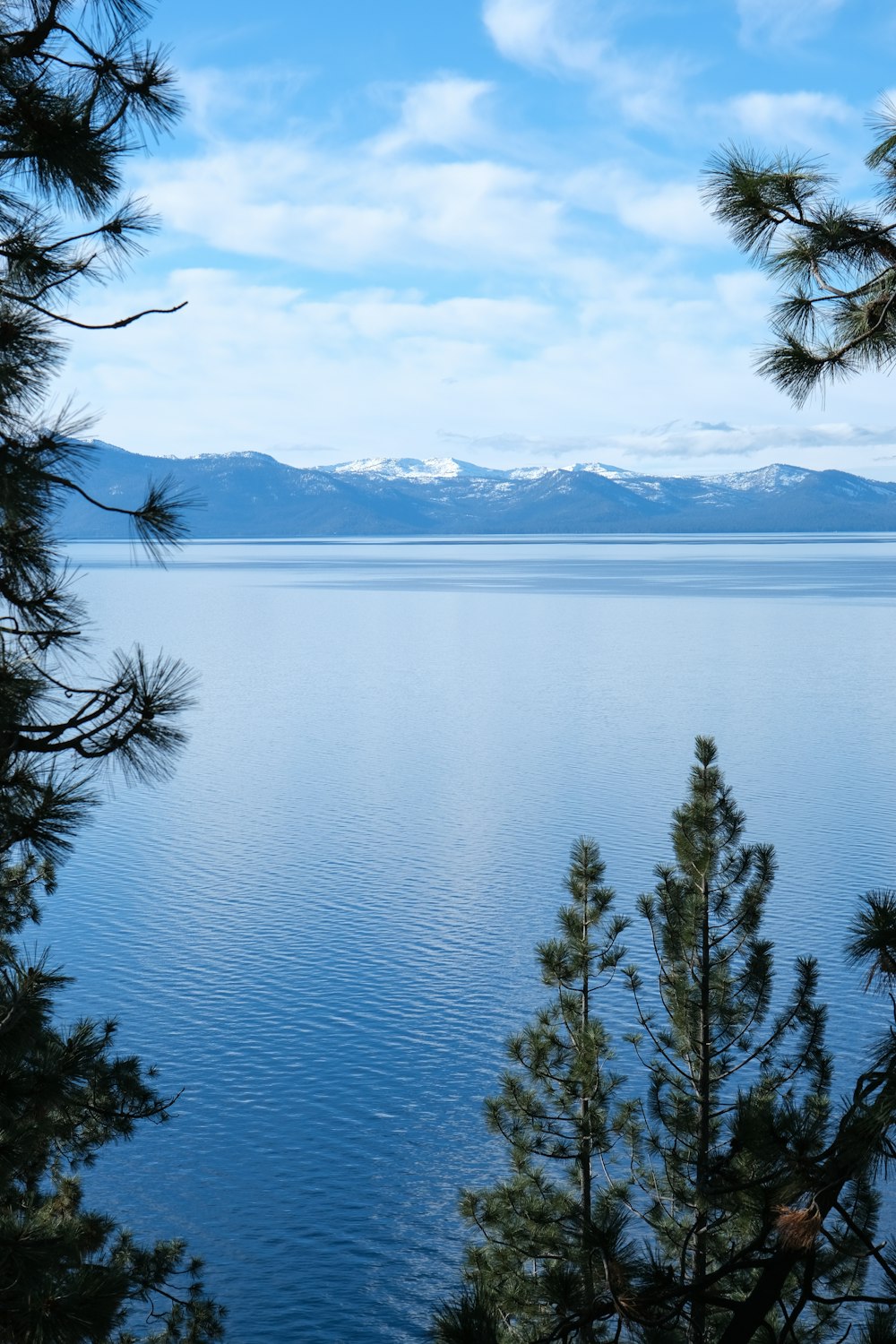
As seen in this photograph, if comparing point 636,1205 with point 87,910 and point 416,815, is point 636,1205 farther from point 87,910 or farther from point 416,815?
point 416,815

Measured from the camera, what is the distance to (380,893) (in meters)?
39.0

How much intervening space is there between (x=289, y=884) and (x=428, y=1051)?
39.1 ft

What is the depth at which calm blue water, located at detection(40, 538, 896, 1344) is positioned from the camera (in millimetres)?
24094

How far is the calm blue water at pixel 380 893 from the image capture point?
2409 centimetres

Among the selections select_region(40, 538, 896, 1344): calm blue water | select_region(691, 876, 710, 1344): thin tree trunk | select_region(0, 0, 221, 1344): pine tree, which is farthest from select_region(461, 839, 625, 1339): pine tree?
select_region(0, 0, 221, 1344): pine tree

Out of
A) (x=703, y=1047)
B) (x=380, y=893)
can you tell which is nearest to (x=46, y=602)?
(x=703, y=1047)

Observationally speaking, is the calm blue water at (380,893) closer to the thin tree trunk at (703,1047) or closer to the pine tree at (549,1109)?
the pine tree at (549,1109)

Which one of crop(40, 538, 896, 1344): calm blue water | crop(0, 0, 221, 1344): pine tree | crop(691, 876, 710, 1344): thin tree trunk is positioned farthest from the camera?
crop(40, 538, 896, 1344): calm blue water

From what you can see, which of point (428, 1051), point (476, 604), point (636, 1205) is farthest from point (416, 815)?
point (476, 604)

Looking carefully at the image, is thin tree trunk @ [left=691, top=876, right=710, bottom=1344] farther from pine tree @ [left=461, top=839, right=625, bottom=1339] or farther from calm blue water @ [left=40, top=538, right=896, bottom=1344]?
calm blue water @ [left=40, top=538, right=896, bottom=1344]

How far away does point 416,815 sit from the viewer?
4772 centimetres

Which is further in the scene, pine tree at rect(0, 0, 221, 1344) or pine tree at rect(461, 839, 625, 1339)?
pine tree at rect(461, 839, 625, 1339)

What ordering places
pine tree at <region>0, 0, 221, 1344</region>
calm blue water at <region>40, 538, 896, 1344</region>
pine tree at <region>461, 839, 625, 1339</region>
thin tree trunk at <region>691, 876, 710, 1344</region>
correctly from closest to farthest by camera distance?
pine tree at <region>0, 0, 221, 1344</region>, thin tree trunk at <region>691, 876, 710, 1344</region>, pine tree at <region>461, 839, 625, 1339</region>, calm blue water at <region>40, 538, 896, 1344</region>

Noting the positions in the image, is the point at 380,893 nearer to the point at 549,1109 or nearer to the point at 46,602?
the point at 549,1109
